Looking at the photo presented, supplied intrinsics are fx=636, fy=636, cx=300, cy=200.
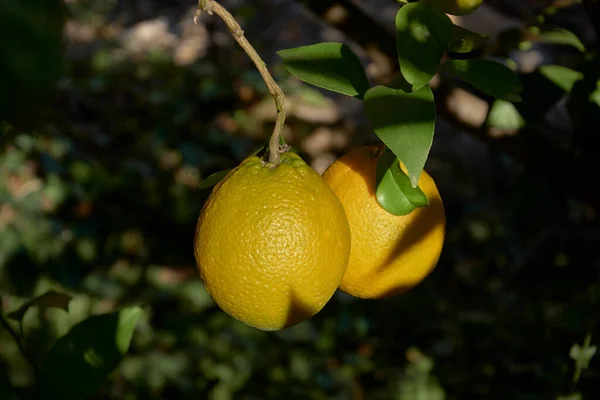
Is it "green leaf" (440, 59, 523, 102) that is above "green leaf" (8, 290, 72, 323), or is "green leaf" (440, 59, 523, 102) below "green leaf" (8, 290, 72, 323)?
above

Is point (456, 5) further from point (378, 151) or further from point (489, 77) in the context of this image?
point (378, 151)

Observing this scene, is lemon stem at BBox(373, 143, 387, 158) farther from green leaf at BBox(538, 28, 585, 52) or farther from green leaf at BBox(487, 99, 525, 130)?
green leaf at BBox(538, 28, 585, 52)

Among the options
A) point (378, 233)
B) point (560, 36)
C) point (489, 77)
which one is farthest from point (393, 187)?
point (560, 36)

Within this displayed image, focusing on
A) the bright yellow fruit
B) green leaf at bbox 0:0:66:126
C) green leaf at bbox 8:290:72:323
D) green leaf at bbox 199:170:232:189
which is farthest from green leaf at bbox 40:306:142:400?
green leaf at bbox 0:0:66:126

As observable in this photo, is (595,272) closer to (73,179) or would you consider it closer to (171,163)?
(171,163)

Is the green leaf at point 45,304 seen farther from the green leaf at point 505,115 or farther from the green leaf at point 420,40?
the green leaf at point 505,115

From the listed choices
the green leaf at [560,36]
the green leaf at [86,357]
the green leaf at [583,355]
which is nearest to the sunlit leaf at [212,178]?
the green leaf at [86,357]
